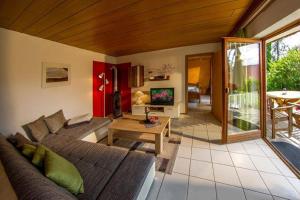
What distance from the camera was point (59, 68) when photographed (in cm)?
357

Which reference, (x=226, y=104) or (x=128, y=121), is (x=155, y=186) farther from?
(x=226, y=104)

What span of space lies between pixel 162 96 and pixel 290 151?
134 inches

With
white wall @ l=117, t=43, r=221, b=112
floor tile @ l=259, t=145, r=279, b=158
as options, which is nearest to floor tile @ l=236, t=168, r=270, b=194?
floor tile @ l=259, t=145, r=279, b=158

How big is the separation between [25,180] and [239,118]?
353 centimetres

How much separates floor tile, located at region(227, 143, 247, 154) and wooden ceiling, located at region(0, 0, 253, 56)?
2328 mm

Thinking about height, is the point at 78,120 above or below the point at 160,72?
below

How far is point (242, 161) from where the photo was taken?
2338mm

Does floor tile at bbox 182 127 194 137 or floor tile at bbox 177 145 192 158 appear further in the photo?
floor tile at bbox 182 127 194 137

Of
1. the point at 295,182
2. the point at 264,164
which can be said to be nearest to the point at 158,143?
the point at 264,164

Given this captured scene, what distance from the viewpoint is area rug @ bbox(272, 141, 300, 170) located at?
2283mm

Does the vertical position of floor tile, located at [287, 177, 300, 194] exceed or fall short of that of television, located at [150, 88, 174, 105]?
it falls short

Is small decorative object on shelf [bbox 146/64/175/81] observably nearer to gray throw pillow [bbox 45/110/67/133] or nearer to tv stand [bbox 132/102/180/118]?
tv stand [bbox 132/102/180/118]

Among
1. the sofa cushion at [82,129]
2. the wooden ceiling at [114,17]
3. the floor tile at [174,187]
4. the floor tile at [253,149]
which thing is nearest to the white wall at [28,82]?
the wooden ceiling at [114,17]

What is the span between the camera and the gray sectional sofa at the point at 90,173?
925 millimetres
